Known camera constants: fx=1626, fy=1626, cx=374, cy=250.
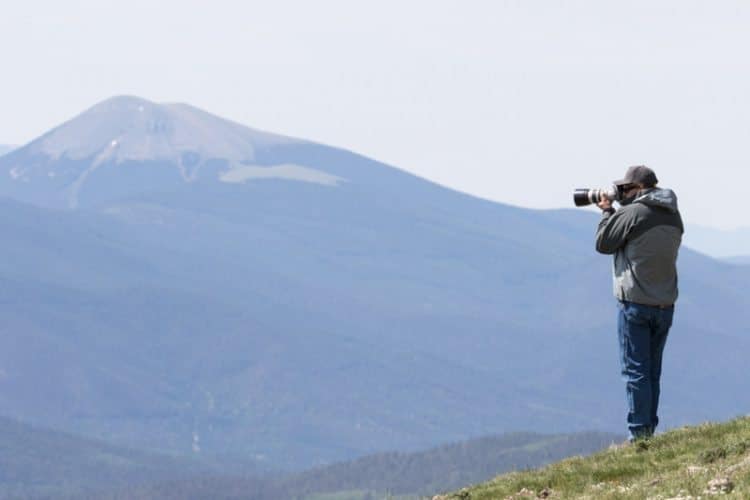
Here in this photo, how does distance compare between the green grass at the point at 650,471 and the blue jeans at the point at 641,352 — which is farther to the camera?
the blue jeans at the point at 641,352

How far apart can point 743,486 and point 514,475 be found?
556cm

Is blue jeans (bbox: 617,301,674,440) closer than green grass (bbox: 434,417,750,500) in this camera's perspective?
No

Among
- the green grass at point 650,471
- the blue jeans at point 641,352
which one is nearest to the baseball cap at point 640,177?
the blue jeans at point 641,352

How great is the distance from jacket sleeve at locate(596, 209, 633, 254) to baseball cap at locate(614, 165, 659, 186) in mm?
516

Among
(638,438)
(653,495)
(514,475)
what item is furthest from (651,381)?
(653,495)

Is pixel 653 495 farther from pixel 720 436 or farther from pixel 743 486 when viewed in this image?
pixel 720 436

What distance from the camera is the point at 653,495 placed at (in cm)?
1842

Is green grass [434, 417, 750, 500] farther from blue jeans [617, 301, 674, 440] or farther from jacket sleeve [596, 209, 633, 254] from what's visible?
jacket sleeve [596, 209, 633, 254]

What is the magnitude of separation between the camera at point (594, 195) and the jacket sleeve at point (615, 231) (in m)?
→ 0.31

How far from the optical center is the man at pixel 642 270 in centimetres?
2239

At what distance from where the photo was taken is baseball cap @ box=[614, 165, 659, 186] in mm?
22688

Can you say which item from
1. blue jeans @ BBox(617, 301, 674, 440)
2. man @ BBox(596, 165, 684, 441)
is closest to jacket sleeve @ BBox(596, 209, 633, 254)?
man @ BBox(596, 165, 684, 441)

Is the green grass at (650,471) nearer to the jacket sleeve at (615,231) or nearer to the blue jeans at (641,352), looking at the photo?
the blue jeans at (641,352)

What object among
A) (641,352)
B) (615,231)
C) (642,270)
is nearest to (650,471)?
(641,352)
